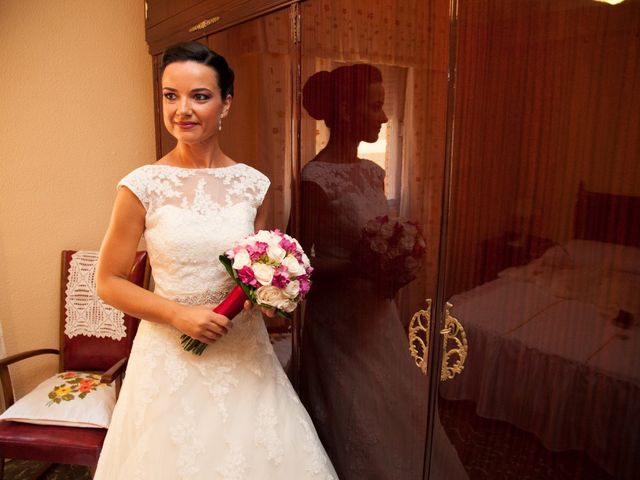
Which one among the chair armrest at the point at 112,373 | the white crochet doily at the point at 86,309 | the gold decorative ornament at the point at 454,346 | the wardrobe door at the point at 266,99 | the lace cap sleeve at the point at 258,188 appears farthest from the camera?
the white crochet doily at the point at 86,309

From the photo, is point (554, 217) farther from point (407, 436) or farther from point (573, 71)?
point (407, 436)

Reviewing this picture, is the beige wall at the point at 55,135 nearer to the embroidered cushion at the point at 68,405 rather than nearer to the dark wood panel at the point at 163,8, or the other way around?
the dark wood panel at the point at 163,8

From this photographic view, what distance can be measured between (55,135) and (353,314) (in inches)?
77.1

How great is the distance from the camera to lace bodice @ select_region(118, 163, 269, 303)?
4.61 feet

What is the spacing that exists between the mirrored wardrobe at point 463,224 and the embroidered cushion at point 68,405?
90 centimetres

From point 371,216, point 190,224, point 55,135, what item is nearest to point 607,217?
point 371,216

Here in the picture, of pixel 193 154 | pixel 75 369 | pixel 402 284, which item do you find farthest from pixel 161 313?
pixel 75 369

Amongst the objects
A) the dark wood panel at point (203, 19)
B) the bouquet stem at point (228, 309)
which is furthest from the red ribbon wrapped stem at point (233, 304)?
the dark wood panel at point (203, 19)

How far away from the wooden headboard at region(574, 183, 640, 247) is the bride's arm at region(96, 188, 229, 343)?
0.90 meters

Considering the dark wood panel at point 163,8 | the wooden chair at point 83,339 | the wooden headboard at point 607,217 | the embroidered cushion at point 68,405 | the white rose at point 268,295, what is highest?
the dark wood panel at point 163,8

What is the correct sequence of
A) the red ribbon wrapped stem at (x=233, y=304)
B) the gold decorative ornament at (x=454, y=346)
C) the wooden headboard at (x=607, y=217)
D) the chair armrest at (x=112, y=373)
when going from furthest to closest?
the chair armrest at (x=112, y=373) < the red ribbon wrapped stem at (x=233, y=304) < the gold decorative ornament at (x=454, y=346) < the wooden headboard at (x=607, y=217)

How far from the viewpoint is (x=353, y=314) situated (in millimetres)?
1622

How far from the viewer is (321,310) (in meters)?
1.76

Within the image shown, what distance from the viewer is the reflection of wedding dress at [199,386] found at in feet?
4.42
